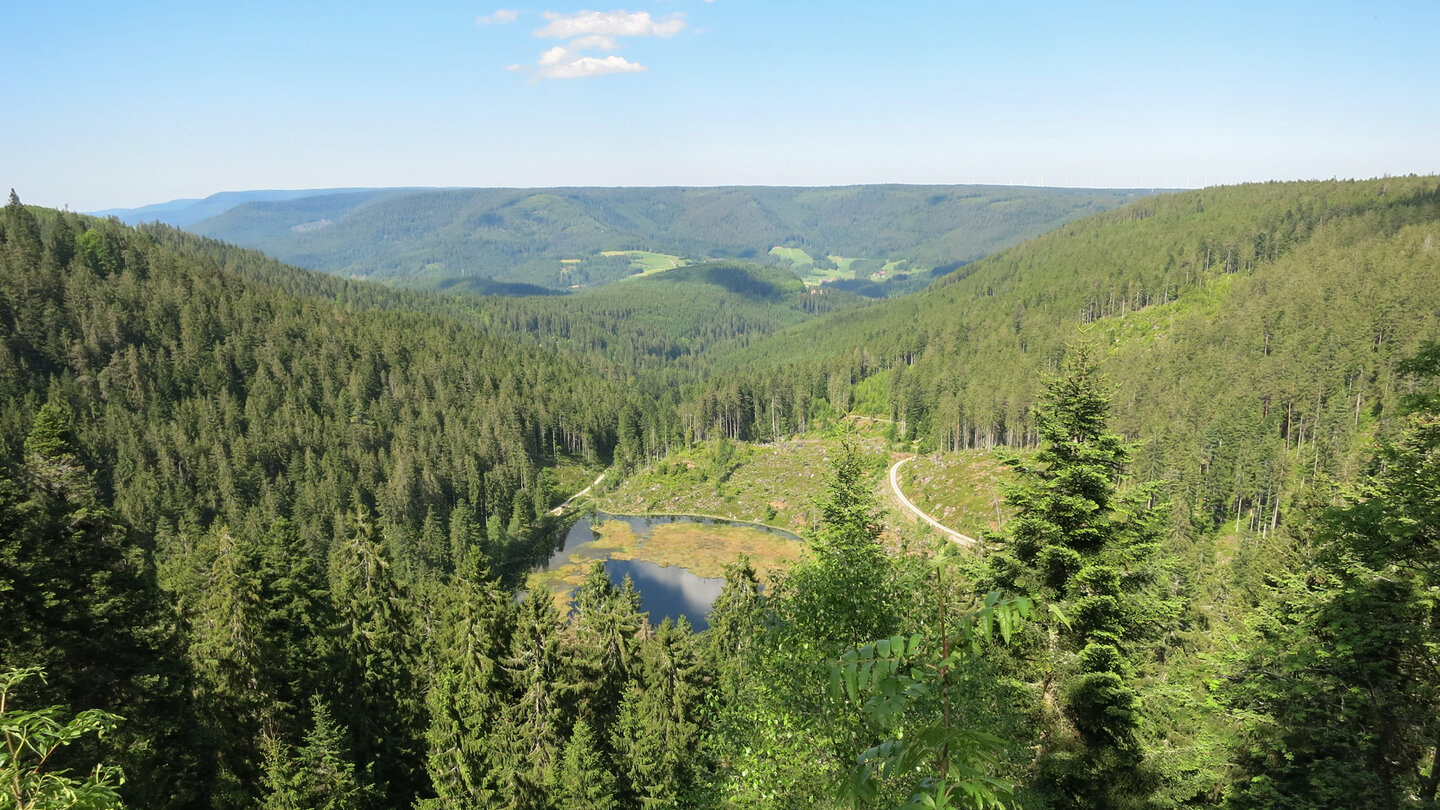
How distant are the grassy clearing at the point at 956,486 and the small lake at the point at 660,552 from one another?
23847mm

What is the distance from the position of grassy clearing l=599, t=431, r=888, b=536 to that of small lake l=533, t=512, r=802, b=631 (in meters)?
3.44

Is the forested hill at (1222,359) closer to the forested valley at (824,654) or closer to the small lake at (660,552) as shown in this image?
the forested valley at (824,654)

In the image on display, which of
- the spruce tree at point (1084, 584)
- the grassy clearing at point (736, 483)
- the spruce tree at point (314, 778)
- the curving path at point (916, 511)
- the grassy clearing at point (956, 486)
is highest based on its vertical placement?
the spruce tree at point (1084, 584)

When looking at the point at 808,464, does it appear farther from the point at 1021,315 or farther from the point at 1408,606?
the point at 1408,606

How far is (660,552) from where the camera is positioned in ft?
362

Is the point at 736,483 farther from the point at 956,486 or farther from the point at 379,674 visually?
the point at 379,674

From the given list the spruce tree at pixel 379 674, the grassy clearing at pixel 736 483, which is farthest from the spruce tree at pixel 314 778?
the grassy clearing at pixel 736 483

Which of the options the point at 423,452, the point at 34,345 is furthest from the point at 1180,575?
the point at 34,345

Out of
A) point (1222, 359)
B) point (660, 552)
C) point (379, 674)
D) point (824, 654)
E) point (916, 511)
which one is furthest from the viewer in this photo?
point (1222, 359)

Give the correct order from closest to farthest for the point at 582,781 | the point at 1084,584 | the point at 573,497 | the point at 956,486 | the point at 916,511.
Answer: the point at 1084,584 < the point at 582,781 < the point at 916,511 < the point at 956,486 < the point at 573,497

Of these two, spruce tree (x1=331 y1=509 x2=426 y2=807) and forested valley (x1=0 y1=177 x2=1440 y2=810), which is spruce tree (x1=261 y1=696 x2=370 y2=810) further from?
spruce tree (x1=331 y1=509 x2=426 y2=807)

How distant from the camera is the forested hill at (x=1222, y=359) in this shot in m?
94.2

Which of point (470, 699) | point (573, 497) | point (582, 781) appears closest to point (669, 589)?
point (573, 497)

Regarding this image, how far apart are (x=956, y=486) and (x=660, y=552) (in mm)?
51654
